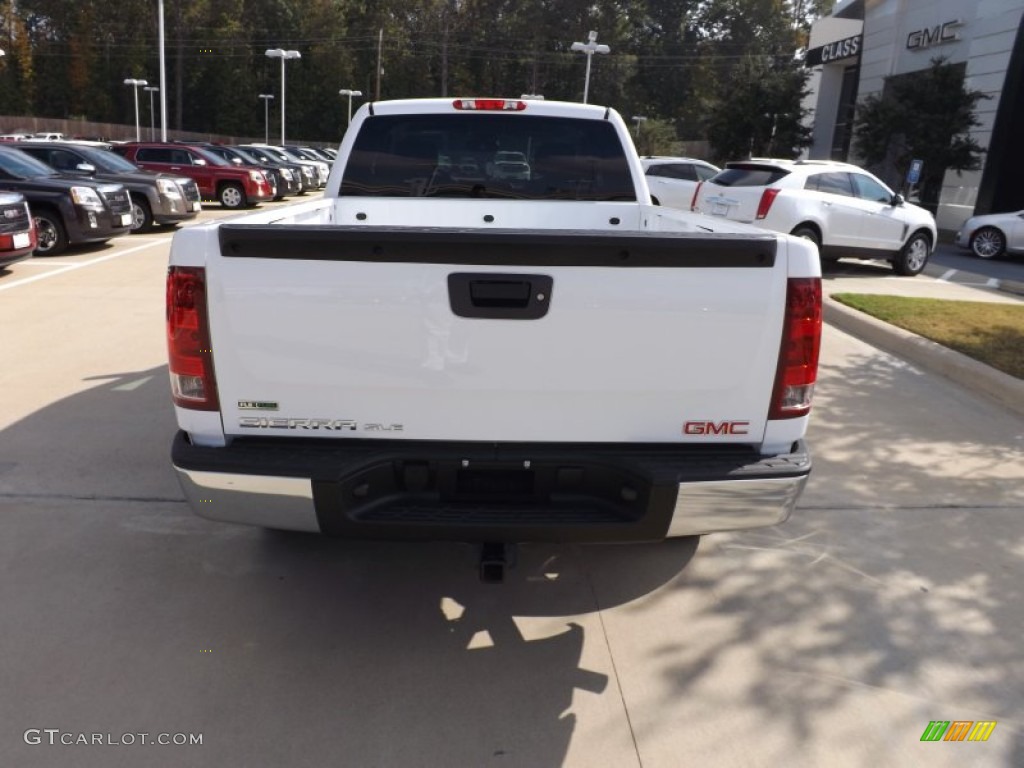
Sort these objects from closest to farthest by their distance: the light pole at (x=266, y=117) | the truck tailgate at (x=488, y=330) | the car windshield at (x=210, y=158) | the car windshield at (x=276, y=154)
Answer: the truck tailgate at (x=488, y=330) → the car windshield at (x=210, y=158) → the car windshield at (x=276, y=154) → the light pole at (x=266, y=117)

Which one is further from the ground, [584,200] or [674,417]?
[584,200]

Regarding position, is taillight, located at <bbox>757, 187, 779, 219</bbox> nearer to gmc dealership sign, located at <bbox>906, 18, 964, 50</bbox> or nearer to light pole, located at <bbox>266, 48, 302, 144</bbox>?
gmc dealership sign, located at <bbox>906, 18, 964, 50</bbox>

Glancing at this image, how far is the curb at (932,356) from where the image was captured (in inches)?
261

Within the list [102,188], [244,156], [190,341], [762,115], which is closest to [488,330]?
[190,341]

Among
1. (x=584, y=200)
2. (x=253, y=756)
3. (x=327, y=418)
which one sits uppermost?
(x=584, y=200)

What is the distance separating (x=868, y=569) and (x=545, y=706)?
6.22ft

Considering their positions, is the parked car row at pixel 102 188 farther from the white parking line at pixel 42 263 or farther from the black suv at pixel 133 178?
the white parking line at pixel 42 263

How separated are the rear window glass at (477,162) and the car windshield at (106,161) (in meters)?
12.5

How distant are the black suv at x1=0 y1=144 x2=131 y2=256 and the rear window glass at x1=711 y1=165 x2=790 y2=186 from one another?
9.86 m

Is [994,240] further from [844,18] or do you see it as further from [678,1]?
[678,1]

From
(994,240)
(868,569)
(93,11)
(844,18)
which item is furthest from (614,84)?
(868,569)

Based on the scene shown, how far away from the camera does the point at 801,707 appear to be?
285 cm

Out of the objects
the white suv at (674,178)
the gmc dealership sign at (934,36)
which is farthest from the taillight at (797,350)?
the gmc dealership sign at (934,36)

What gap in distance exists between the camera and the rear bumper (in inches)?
106
